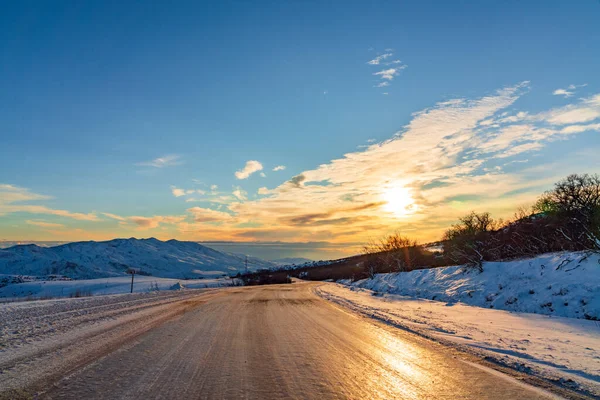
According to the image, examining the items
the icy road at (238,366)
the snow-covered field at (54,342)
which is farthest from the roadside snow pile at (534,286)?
the snow-covered field at (54,342)

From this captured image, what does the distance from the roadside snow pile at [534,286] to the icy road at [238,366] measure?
7.05 metres

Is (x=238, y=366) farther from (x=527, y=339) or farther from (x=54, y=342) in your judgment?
(x=527, y=339)

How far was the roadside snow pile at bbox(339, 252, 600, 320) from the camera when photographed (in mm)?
11750

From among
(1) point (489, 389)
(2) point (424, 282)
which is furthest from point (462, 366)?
(2) point (424, 282)

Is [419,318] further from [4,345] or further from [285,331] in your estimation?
[4,345]

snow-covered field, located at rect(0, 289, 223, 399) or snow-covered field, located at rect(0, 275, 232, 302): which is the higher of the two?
snow-covered field, located at rect(0, 289, 223, 399)

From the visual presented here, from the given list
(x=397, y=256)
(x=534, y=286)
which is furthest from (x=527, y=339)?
(x=397, y=256)

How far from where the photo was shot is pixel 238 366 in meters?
5.51

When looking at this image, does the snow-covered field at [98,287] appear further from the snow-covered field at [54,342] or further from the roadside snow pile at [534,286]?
the roadside snow pile at [534,286]

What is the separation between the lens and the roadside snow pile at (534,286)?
11750 millimetres

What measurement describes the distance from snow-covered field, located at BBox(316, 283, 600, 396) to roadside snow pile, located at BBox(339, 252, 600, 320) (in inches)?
38.0

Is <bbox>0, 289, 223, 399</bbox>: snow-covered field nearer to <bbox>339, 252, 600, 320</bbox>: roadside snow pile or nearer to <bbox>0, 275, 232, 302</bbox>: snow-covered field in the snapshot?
<bbox>339, 252, 600, 320</bbox>: roadside snow pile

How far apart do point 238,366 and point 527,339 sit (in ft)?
21.8

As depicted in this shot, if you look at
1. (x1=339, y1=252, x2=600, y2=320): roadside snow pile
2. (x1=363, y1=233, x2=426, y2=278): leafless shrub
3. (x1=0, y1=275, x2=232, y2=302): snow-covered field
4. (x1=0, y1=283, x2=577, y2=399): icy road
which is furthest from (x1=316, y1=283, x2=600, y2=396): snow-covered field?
(x1=0, y1=275, x2=232, y2=302): snow-covered field
